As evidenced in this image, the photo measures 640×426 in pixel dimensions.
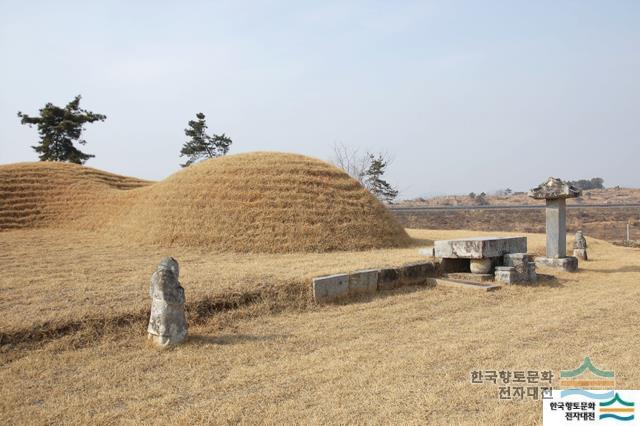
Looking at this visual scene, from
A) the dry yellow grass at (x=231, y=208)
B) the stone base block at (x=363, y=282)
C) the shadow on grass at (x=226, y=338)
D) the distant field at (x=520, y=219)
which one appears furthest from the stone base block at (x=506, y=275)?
the distant field at (x=520, y=219)

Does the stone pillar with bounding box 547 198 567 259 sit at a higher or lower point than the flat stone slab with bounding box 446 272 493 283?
higher

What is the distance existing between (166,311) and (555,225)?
32.5 feet

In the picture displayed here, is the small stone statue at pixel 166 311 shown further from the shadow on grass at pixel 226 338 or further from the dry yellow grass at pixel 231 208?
the dry yellow grass at pixel 231 208

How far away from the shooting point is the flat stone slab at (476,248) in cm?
972

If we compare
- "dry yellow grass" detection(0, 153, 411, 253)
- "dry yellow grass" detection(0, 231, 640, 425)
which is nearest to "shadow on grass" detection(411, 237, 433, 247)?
"dry yellow grass" detection(0, 153, 411, 253)

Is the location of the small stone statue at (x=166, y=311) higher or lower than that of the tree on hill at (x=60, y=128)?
lower

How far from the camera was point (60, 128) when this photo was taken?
29.2m

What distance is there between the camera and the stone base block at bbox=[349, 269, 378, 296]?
27.3 ft

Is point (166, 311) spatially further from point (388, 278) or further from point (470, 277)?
point (470, 277)

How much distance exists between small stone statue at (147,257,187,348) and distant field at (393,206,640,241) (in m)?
23.6

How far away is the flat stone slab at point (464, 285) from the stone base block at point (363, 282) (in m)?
1.56

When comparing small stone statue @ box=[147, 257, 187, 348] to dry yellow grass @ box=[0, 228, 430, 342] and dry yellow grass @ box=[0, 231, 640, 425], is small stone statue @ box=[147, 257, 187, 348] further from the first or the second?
dry yellow grass @ box=[0, 228, 430, 342]

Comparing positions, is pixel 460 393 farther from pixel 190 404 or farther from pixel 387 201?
pixel 387 201

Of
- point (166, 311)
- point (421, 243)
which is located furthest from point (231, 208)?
point (166, 311)
